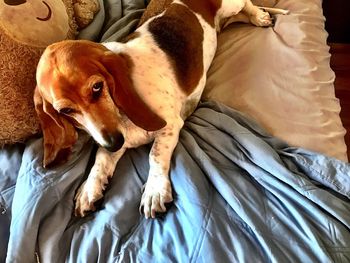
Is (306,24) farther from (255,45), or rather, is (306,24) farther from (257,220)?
(257,220)

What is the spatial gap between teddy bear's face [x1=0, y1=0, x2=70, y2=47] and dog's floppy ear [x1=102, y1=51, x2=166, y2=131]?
349mm

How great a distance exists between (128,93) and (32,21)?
0.49 meters

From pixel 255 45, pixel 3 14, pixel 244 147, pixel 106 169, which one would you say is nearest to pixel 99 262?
pixel 106 169

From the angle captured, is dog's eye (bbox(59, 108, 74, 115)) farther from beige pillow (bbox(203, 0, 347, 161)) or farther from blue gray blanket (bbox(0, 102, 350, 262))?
beige pillow (bbox(203, 0, 347, 161))

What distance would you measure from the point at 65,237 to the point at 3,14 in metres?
0.79

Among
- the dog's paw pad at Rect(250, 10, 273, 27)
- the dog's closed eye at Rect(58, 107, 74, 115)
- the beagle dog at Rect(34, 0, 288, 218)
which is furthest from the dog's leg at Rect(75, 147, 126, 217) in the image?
the dog's paw pad at Rect(250, 10, 273, 27)

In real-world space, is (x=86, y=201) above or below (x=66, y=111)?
below

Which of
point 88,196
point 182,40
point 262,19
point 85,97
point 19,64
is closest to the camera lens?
point 85,97

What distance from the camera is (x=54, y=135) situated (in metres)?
1.57

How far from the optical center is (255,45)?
198 cm

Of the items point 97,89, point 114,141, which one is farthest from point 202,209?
point 97,89

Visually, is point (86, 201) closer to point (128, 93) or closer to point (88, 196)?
→ point (88, 196)

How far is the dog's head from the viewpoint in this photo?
1.39 m

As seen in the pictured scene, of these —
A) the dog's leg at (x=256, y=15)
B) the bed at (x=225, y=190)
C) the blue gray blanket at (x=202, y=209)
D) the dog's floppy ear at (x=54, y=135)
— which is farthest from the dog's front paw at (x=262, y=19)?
the dog's floppy ear at (x=54, y=135)
